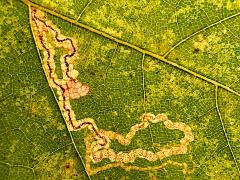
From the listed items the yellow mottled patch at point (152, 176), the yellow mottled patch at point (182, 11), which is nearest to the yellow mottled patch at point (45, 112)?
the yellow mottled patch at point (152, 176)

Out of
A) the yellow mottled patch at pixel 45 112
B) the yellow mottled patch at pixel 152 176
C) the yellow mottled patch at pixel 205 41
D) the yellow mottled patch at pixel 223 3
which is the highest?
the yellow mottled patch at pixel 223 3

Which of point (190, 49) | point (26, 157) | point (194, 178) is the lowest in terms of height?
point (194, 178)

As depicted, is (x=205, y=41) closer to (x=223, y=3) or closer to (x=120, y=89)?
(x=223, y=3)

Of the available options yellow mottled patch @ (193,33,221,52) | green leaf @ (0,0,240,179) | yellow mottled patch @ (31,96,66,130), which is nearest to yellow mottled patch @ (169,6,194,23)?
green leaf @ (0,0,240,179)

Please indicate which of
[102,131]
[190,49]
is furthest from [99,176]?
[190,49]

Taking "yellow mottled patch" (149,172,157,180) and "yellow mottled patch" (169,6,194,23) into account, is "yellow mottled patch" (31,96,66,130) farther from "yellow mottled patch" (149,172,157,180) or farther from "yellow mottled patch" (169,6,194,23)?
"yellow mottled patch" (169,6,194,23)

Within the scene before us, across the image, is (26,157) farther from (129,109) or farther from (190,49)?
(190,49)

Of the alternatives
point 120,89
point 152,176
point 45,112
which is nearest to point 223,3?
point 120,89

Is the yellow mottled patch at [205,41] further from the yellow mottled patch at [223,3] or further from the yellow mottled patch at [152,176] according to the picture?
the yellow mottled patch at [152,176]

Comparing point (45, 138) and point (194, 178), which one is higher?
point (45, 138)
